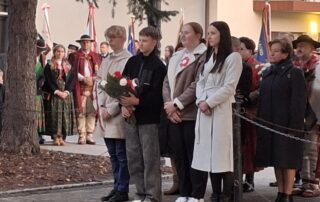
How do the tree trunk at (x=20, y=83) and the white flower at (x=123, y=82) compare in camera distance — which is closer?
the white flower at (x=123, y=82)

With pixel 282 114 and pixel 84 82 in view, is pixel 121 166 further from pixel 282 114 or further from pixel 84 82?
pixel 84 82

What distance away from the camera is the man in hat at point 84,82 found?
1446 cm

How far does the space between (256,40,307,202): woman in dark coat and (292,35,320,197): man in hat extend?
0.58 metres

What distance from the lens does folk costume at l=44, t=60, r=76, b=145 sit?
1412 centimetres

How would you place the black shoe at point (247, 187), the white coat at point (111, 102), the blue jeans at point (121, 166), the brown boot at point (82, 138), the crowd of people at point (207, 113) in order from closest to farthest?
the crowd of people at point (207, 113)
the white coat at point (111, 102)
the blue jeans at point (121, 166)
the black shoe at point (247, 187)
the brown boot at point (82, 138)

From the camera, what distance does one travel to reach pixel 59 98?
14.2 m

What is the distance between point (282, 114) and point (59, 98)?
694cm

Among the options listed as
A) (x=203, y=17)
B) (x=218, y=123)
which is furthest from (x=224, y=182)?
(x=203, y=17)

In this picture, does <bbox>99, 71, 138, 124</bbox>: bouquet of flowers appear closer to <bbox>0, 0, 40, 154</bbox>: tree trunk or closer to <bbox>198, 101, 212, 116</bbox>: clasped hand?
<bbox>198, 101, 212, 116</bbox>: clasped hand

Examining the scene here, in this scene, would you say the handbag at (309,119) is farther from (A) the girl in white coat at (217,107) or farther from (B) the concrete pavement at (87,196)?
(A) the girl in white coat at (217,107)

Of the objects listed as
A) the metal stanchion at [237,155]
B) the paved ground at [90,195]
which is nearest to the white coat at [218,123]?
the metal stanchion at [237,155]

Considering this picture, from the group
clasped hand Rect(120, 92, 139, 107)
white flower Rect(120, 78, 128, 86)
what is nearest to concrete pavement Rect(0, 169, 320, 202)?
clasped hand Rect(120, 92, 139, 107)

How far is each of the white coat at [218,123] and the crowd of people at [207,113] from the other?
0.03ft

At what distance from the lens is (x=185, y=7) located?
26781 mm
